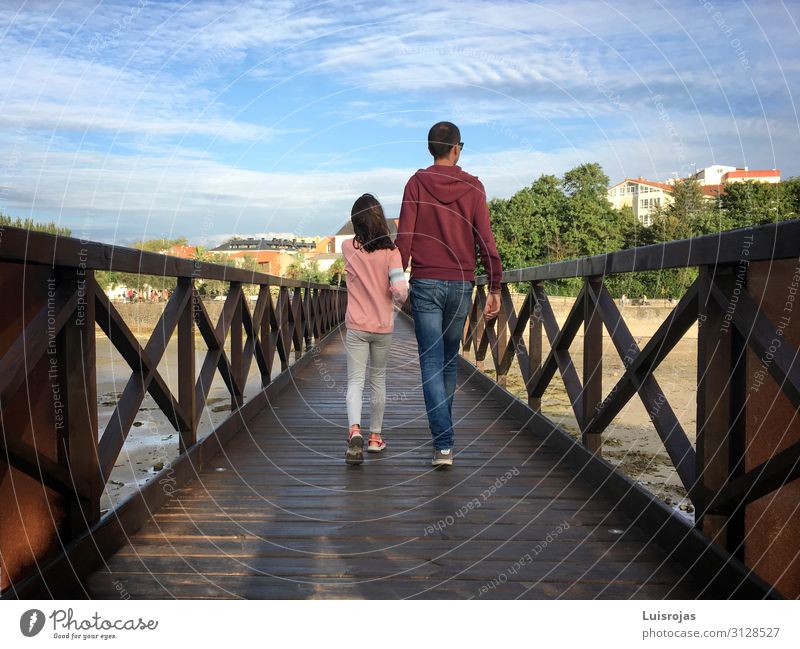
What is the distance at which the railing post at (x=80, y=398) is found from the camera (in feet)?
7.91

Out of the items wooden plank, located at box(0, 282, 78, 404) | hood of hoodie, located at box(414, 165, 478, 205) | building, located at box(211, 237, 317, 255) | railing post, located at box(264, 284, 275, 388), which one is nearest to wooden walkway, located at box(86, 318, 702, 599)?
wooden plank, located at box(0, 282, 78, 404)

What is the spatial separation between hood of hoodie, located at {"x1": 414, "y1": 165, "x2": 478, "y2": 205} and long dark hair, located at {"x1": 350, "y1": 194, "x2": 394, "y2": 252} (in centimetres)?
28

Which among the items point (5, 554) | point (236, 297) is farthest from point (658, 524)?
point (236, 297)

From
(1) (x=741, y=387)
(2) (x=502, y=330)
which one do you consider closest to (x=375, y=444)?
(1) (x=741, y=387)

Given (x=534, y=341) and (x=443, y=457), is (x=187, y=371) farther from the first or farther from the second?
(x=534, y=341)

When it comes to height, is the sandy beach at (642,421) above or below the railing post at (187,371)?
below

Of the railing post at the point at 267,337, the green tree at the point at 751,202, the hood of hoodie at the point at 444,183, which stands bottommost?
the railing post at the point at 267,337

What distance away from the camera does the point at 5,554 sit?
2.13 m

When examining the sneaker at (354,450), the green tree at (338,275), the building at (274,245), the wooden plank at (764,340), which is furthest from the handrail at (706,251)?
the building at (274,245)

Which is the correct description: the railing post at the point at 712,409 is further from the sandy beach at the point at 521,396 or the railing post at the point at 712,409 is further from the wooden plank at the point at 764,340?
the sandy beach at the point at 521,396

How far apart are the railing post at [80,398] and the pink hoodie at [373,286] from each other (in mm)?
1753

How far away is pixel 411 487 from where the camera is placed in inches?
147

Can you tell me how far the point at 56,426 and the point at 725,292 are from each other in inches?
84.1
